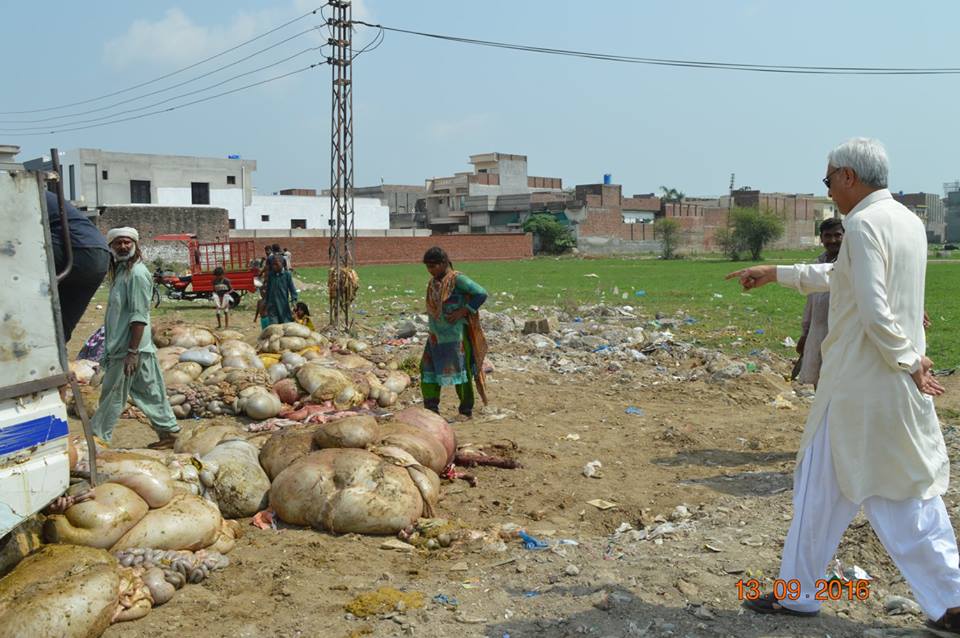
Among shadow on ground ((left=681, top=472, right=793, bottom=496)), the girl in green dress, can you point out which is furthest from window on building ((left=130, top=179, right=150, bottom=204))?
shadow on ground ((left=681, top=472, right=793, bottom=496))

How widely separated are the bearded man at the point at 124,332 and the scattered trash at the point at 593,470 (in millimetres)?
3151

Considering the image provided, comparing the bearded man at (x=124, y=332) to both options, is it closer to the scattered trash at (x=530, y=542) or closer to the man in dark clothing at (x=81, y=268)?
the man in dark clothing at (x=81, y=268)

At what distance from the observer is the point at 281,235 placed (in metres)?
47.3

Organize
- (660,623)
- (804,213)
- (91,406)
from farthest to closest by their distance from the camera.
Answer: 1. (804,213)
2. (91,406)
3. (660,623)

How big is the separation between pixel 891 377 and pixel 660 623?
1.28 m

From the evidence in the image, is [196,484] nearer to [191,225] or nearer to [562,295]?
[562,295]

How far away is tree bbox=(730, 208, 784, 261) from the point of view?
53094 millimetres

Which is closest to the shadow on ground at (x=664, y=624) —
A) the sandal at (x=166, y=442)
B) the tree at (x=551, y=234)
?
the sandal at (x=166, y=442)

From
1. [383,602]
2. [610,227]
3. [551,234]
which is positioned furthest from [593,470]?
[610,227]

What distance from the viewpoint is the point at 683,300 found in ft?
70.0

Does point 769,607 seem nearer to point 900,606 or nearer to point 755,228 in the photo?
point 900,606

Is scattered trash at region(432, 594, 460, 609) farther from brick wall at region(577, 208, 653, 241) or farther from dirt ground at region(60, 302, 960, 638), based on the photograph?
brick wall at region(577, 208, 653, 241)

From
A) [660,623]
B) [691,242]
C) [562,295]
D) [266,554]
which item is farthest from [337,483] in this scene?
[691,242]

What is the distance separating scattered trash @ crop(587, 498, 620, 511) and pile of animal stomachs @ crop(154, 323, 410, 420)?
349 cm
